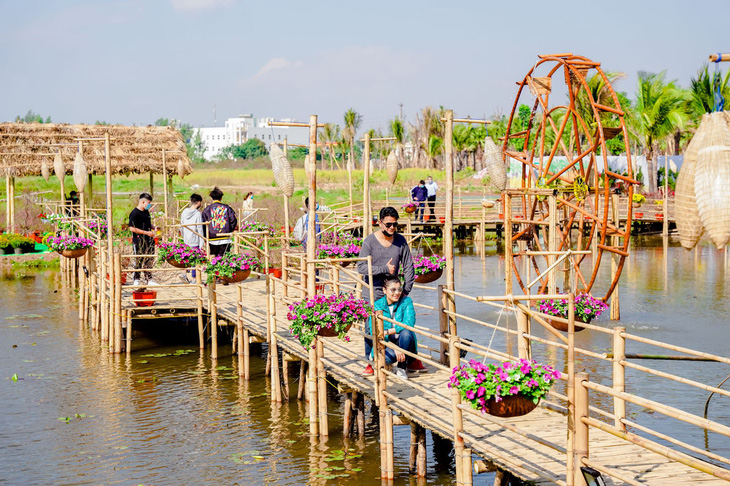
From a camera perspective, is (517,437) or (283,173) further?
(283,173)

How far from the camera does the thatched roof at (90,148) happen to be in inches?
1028

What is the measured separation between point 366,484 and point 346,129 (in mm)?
54390

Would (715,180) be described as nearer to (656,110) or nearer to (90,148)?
(90,148)

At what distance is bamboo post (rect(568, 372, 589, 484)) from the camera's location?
5473 mm

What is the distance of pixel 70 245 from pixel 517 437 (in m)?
11.3

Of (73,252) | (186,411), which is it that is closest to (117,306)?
(73,252)

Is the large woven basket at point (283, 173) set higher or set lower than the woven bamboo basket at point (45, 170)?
lower

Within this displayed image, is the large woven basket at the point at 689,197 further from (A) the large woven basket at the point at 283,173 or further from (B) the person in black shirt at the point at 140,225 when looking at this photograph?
(B) the person in black shirt at the point at 140,225

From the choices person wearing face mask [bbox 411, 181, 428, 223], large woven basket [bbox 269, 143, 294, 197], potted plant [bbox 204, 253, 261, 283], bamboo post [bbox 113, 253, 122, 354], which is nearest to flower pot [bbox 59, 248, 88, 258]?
bamboo post [bbox 113, 253, 122, 354]

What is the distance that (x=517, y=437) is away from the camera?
22.2 feet

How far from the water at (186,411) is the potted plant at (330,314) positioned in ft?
4.37

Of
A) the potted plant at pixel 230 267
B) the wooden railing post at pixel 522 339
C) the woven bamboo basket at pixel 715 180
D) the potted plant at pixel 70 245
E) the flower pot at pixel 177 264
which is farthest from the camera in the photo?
the potted plant at pixel 70 245

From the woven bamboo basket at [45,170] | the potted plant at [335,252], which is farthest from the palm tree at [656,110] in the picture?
the potted plant at [335,252]

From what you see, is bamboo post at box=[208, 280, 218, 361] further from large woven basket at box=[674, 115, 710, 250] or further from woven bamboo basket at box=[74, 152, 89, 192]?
large woven basket at box=[674, 115, 710, 250]
